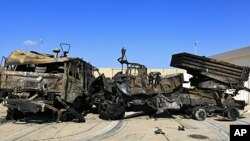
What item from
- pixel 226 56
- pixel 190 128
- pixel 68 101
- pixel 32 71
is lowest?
pixel 190 128

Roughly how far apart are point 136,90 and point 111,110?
159 cm

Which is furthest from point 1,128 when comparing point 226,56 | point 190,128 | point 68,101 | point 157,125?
point 226,56

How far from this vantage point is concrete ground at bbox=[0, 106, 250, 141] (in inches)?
436

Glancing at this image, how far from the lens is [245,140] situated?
6168 mm

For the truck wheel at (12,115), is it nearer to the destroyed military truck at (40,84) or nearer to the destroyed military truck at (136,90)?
the destroyed military truck at (40,84)

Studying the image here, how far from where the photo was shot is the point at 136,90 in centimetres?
1652

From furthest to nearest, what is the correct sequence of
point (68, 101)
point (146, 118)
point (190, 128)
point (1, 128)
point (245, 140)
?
point (146, 118) → point (68, 101) → point (190, 128) → point (1, 128) → point (245, 140)

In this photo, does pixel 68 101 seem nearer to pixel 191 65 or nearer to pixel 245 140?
pixel 191 65

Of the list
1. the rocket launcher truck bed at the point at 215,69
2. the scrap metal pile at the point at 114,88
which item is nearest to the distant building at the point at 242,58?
the scrap metal pile at the point at 114,88

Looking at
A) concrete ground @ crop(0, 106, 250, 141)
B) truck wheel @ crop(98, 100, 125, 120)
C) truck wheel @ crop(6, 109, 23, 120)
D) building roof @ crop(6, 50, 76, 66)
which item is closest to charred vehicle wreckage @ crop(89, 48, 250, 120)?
truck wheel @ crop(98, 100, 125, 120)

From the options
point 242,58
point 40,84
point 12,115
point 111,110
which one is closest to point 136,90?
point 111,110

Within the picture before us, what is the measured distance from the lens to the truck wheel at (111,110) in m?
15.5

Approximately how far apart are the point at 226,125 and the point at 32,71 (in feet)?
24.6

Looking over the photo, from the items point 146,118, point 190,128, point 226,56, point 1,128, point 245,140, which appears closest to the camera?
point 245,140
